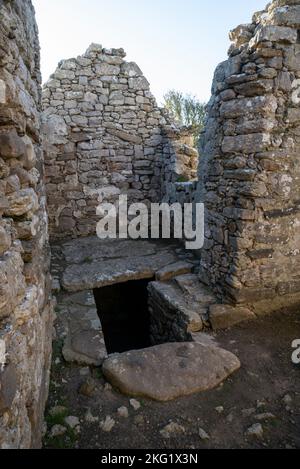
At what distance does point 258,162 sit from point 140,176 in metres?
3.53

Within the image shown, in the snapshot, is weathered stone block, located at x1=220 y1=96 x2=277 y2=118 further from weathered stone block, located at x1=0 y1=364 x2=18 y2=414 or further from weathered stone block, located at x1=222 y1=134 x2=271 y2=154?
weathered stone block, located at x1=0 y1=364 x2=18 y2=414

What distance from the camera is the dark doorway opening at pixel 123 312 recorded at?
205 inches

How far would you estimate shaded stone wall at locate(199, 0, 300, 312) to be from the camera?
287 cm

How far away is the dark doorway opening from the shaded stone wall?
216 cm

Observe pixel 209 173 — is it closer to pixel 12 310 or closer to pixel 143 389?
pixel 143 389

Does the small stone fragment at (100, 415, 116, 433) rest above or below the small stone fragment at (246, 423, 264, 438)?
above

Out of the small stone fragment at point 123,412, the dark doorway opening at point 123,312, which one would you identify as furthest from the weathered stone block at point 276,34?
the dark doorway opening at point 123,312

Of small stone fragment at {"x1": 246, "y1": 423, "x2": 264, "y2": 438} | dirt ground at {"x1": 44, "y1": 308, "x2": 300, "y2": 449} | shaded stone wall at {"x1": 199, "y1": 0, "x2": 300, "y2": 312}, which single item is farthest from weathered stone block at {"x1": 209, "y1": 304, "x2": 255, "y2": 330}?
small stone fragment at {"x1": 246, "y1": 423, "x2": 264, "y2": 438}

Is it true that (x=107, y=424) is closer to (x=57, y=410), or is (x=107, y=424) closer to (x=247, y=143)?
(x=57, y=410)

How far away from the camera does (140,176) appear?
245 inches

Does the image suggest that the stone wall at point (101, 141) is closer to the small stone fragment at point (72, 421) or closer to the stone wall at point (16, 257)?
the stone wall at point (16, 257)

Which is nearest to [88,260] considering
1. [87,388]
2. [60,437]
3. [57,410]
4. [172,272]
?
[172,272]

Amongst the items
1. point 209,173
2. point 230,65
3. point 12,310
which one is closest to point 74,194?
point 209,173

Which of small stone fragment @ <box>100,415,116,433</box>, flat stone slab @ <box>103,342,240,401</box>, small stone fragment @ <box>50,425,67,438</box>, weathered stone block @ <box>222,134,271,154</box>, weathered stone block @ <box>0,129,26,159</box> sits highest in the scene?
weathered stone block @ <box>222,134,271,154</box>
